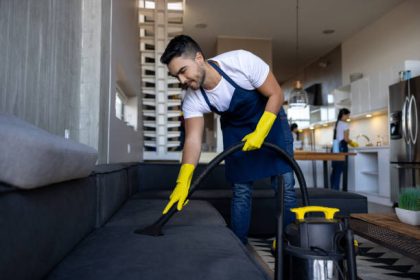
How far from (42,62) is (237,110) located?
926 mm

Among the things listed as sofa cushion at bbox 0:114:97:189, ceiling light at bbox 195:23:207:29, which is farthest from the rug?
ceiling light at bbox 195:23:207:29

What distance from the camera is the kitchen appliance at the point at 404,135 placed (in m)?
4.44

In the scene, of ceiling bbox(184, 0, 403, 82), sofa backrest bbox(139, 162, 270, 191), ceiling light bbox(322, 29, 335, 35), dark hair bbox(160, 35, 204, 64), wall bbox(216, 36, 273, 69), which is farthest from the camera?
wall bbox(216, 36, 273, 69)

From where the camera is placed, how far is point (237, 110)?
1839mm

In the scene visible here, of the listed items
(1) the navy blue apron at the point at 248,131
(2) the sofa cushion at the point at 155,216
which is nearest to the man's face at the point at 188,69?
(1) the navy blue apron at the point at 248,131

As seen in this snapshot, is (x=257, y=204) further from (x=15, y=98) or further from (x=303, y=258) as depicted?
(x=303, y=258)

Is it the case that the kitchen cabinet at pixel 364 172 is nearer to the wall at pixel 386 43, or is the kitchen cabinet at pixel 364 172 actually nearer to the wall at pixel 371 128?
the wall at pixel 371 128

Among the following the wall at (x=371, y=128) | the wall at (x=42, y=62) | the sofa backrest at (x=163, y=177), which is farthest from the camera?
the wall at (x=371, y=128)

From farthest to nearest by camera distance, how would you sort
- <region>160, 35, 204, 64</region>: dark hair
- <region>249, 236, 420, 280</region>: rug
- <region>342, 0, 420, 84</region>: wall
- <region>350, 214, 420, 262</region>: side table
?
<region>342, 0, 420, 84</region>: wall → <region>249, 236, 420, 280</region>: rug → <region>160, 35, 204, 64</region>: dark hair → <region>350, 214, 420, 262</region>: side table

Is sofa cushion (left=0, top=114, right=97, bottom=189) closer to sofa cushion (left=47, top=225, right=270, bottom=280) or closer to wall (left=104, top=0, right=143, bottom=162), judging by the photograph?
sofa cushion (left=47, top=225, right=270, bottom=280)

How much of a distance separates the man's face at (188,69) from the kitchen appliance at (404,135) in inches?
147

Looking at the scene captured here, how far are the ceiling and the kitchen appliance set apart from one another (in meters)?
1.58

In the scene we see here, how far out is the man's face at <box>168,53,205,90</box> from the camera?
5.09 ft

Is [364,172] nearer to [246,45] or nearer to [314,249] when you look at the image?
[246,45]
